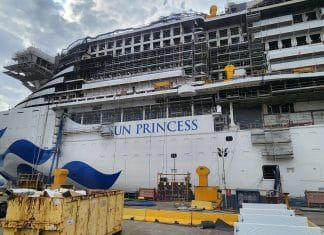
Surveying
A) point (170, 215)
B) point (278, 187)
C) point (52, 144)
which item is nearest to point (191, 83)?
point (278, 187)

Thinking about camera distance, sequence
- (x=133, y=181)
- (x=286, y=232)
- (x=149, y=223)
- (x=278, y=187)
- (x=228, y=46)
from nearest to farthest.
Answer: (x=286, y=232), (x=149, y=223), (x=278, y=187), (x=133, y=181), (x=228, y=46)

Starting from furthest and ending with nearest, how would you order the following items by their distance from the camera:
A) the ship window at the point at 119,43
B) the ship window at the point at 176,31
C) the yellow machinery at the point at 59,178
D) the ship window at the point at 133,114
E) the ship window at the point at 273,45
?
the ship window at the point at 119,43 → the ship window at the point at 176,31 → the ship window at the point at 133,114 → the ship window at the point at 273,45 → the yellow machinery at the point at 59,178

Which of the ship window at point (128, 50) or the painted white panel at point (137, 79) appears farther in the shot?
the ship window at point (128, 50)

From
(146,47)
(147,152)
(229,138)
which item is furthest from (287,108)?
(146,47)

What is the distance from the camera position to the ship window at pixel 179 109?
20525 millimetres

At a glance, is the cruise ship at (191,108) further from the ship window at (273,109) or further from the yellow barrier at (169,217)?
the yellow barrier at (169,217)

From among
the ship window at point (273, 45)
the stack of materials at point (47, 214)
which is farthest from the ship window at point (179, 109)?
the stack of materials at point (47, 214)

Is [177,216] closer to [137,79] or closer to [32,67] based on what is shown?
[137,79]

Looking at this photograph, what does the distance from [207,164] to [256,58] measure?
32.0ft

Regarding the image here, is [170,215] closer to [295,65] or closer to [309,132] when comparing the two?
[309,132]

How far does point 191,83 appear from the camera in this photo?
20109 millimetres

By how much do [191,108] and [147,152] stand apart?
16.2 feet

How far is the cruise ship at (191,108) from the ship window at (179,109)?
8 centimetres

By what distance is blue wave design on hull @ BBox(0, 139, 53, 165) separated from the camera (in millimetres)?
22812
